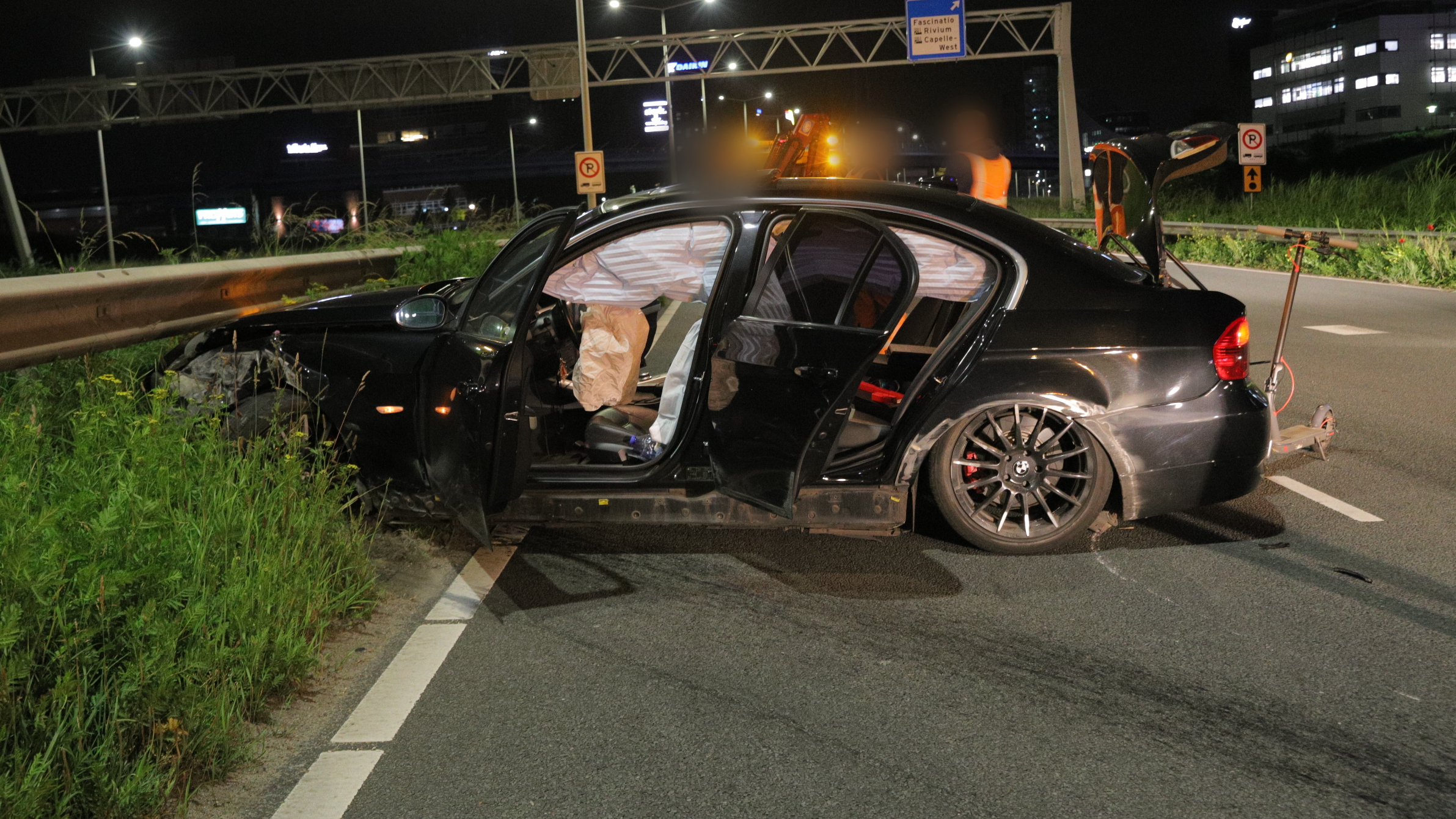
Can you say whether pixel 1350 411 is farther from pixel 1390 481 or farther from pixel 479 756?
pixel 479 756

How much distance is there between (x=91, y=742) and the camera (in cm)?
355

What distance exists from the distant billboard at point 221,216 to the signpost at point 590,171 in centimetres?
8343

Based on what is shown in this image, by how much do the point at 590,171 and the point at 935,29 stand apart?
1686 cm

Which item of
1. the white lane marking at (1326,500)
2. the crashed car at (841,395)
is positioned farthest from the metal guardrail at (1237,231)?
the crashed car at (841,395)

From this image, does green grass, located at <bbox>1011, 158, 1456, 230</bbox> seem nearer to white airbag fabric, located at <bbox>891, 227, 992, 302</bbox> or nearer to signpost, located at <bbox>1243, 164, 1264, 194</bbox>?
signpost, located at <bbox>1243, 164, 1264, 194</bbox>

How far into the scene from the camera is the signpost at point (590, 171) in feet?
91.1

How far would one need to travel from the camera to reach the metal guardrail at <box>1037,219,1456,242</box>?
60.0 ft

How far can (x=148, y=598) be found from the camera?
4.07 m

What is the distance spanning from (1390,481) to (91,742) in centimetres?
603

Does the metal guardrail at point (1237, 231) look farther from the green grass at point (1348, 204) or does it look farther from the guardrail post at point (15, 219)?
the guardrail post at point (15, 219)

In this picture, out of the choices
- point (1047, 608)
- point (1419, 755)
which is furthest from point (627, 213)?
point (1419, 755)

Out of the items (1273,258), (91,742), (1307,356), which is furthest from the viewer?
(1273,258)

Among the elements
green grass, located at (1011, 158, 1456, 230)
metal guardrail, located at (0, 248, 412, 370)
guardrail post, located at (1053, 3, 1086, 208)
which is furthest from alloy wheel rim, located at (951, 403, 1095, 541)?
guardrail post, located at (1053, 3, 1086, 208)

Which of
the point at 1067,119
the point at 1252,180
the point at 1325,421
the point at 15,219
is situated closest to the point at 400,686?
the point at 1325,421
